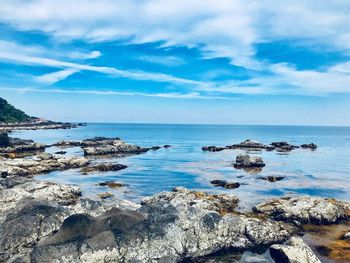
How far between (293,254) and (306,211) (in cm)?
1241

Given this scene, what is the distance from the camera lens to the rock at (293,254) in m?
23.3

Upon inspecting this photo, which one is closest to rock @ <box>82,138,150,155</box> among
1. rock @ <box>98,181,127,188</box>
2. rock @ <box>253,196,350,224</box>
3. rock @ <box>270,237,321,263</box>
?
rock @ <box>98,181,127,188</box>

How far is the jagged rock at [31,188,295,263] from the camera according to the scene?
875 inches

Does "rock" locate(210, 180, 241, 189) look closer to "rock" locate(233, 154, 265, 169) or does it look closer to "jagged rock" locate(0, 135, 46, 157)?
"rock" locate(233, 154, 265, 169)

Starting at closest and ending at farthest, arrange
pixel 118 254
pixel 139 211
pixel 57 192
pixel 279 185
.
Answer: pixel 118 254, pixel 139 211, pixel 57 192, pixel 279 185

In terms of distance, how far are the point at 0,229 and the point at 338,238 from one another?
24630 millimetres

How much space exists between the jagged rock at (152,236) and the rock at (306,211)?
6.23 metres

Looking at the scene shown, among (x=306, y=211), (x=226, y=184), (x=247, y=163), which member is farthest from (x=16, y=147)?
(x=306, y=211)

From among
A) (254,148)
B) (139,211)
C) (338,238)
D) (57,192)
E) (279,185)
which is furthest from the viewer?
(254,148)

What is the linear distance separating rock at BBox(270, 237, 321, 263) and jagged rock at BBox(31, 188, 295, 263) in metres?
2.43

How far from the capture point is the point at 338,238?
30438mm

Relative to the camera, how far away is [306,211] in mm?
34969

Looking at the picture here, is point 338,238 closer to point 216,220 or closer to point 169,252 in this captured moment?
point 216,220

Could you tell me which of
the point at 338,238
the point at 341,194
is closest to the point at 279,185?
the point at 341,194
